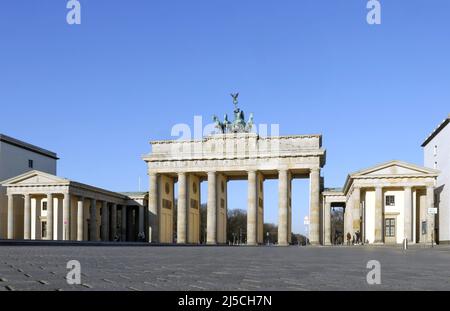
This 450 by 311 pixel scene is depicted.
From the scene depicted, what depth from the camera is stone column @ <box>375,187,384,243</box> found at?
67.7 meters

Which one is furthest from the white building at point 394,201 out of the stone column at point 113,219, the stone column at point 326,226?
the stone column at point 113,219

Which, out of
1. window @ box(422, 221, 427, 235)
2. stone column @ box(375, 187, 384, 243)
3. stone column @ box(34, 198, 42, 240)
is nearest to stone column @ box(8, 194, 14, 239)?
stone column @ box(34, 198, 42, 240)

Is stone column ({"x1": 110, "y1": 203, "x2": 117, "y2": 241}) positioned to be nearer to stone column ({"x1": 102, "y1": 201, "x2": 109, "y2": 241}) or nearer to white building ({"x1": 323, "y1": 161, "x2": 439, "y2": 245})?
stone column ({"x1": 102, "y1": 201, "x2": 109, "y2": 241})

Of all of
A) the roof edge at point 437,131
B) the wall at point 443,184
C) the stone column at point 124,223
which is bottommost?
the stone column at point 124,223

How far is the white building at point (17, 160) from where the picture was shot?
79.2 m

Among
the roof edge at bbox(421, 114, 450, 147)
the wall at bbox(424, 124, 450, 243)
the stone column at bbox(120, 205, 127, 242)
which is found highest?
the roof edge at bbox(421, 114, 450, 147)

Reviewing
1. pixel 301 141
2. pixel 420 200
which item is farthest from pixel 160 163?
pixel 420 200

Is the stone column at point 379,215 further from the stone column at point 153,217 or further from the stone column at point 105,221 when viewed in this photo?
the stone column at point 105,221

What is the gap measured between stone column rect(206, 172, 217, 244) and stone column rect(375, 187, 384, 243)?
812 inches

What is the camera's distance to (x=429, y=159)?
3376 inches

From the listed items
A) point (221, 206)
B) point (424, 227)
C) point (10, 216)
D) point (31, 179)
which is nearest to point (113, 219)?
point (10, 216)

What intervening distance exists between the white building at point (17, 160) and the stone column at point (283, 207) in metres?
34.4
